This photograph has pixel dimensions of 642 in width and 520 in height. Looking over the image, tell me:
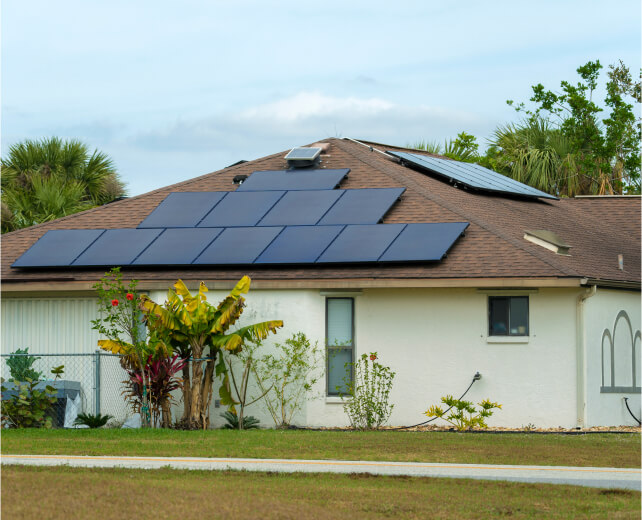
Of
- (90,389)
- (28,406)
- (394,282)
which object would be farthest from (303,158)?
(28,406)

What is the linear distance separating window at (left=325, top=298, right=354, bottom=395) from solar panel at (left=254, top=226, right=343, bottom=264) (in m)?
1.01

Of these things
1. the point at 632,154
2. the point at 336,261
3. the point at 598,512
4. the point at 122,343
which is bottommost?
the point at 598,512

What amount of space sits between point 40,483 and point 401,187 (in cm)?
1353

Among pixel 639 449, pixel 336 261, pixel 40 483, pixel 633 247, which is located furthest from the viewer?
pixel 633 247

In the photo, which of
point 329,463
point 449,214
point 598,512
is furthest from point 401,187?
point 598,512

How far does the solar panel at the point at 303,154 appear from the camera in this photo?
84.3 feet

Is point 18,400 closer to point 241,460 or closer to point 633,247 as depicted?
point 241,460

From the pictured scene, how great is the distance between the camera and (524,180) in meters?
39.6

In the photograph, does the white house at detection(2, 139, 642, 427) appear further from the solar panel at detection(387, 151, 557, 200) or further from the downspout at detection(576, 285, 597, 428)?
the solar panel at detection(387, 151, 557, 200)

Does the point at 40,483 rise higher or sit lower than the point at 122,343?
lower

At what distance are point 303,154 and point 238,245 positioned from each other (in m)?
4.34

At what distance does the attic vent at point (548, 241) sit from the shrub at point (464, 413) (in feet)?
11.2

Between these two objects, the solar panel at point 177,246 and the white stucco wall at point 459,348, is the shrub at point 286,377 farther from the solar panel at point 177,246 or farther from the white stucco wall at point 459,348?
the solar panel at point 177,246

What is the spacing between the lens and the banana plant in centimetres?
2005
